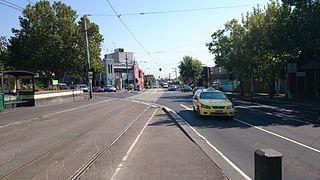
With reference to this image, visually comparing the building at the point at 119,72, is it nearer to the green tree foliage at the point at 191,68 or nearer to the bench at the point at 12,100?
the green tree foliage at the point at 191,68

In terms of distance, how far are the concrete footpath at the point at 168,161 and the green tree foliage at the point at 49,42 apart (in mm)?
34695

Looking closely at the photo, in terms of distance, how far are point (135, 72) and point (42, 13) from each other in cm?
7324

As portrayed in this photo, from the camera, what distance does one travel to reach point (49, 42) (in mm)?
43750

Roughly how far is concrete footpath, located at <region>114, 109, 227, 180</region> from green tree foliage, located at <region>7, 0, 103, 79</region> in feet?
114

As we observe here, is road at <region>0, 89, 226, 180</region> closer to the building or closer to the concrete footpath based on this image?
the concrete footpath

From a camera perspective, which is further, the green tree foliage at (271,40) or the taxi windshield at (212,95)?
the green tree foliage at (271,40)

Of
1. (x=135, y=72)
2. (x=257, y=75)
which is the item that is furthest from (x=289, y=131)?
(x=135, y=72)

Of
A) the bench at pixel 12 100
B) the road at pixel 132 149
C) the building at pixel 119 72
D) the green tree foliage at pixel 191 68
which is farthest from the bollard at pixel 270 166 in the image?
the green tree foliage at pixel 191 68

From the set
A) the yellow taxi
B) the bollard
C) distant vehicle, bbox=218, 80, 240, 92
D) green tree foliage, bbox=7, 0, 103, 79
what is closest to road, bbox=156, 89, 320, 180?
the yellow taxi

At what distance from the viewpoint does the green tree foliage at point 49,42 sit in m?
44.1

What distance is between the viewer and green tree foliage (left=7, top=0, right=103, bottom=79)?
44125 millimetres

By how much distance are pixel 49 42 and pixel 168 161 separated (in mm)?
38526

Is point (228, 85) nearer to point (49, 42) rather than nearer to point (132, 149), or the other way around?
point (49, 42)

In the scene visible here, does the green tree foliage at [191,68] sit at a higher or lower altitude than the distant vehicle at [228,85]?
higher
